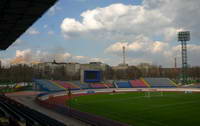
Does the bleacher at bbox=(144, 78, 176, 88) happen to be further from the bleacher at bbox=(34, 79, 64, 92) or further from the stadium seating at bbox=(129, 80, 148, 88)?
the bleacher at bbox=(34, 79, 64, 92)

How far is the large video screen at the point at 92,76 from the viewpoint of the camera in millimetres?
86625

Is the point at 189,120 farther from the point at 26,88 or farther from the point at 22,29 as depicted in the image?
the point at 26,88

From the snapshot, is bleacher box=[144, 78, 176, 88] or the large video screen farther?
bleacher box=[144, 78, 176, 88]

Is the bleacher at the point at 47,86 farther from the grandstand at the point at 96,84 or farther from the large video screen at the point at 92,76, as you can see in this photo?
the large video screen at the point at 92,76

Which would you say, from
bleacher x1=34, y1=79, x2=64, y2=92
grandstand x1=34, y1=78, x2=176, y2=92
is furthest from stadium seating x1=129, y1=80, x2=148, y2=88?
bleacher x1=34, y1=79, x2=64, y2=92

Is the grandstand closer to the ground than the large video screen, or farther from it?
closer to the ground

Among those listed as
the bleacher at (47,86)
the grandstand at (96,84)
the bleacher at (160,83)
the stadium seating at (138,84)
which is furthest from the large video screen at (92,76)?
the bleacher at (160,83)

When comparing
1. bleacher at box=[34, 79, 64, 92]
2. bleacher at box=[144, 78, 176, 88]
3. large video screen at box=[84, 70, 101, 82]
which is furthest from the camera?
bleacher at box=[144, 78, 176, 88]

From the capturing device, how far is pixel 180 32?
375 feet

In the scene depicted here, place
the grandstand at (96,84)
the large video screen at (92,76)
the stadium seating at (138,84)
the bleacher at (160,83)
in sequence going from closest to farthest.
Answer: the large video screen at (92,76) < the grandstand at (96,84) < the bleacher at (160,83) < the stadium seating at (138,84)

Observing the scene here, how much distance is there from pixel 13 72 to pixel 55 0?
5820 inches

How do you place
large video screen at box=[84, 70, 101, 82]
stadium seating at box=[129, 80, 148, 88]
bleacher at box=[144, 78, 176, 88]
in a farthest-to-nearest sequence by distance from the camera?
stadium seating at box=[129, 80, 148, 88] → bleacher at box=[144, 78, 176, 88] → large video screen at box=[84, 70, 101, 82]

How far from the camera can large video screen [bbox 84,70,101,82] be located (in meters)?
86.6

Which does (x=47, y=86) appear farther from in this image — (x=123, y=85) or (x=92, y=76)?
(x=123, y=85)
